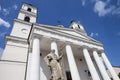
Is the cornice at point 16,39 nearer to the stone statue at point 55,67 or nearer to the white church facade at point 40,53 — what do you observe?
the white church facade at point 40,53

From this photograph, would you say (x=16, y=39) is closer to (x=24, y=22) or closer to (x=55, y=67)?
(x=24, y=22)

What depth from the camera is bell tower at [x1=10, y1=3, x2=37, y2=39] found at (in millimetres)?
16484

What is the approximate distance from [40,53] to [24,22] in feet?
22.8

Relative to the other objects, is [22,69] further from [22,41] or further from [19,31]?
[19,31]

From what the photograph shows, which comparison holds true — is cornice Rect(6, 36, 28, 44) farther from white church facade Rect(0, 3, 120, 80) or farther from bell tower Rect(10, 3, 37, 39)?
bell tower Rect(10, 3, 37, 39)

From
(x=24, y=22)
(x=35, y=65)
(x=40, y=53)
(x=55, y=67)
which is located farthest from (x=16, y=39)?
(x=55, y=67)

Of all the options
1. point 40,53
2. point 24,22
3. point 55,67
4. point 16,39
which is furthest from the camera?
point 24,22

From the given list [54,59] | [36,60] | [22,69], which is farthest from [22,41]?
[54,59]

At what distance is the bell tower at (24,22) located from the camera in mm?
16484

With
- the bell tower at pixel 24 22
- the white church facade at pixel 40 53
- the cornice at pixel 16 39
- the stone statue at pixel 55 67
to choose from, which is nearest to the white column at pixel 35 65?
the white church facade at pixel 40 53

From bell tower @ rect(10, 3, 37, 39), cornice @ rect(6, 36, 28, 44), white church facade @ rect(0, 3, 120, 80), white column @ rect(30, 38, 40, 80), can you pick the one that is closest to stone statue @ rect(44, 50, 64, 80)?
white column @ rect(30, 38, 40, 80)

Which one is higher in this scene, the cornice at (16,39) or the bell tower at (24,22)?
the bell tower at (24,22)

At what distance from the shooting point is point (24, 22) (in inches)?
717

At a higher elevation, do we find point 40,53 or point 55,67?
point 40,53
